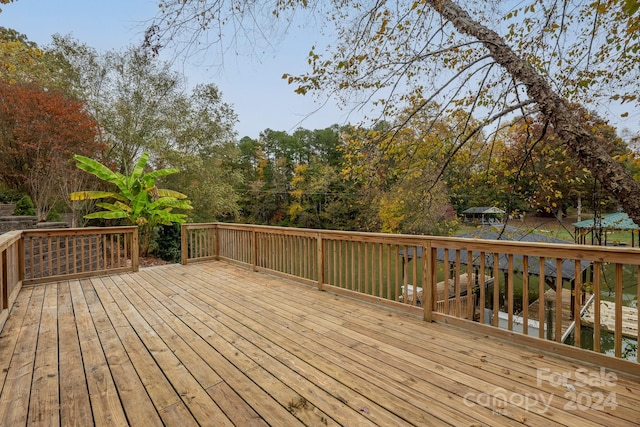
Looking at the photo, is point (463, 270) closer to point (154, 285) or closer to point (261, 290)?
point (261, 290)

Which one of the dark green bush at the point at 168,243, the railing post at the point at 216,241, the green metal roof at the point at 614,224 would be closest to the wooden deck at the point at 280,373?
the green metal roof at the point at 614,224

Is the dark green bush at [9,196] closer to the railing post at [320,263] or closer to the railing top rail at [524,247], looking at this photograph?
the railing post at [320,263]

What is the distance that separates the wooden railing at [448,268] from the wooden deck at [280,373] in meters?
0.25

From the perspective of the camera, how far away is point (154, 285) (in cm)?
465

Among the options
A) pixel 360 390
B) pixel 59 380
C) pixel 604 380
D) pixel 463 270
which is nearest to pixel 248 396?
pixel 360 390

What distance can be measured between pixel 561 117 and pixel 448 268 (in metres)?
2.39

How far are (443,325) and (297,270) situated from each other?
8.05 ft

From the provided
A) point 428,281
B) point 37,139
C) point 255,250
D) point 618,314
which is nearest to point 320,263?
point 428,281

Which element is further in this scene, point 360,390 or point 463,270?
point 463,270

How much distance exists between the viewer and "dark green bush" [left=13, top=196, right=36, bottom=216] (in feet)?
22.6

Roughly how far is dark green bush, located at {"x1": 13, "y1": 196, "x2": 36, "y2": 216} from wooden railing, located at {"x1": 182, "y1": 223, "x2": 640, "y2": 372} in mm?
4034

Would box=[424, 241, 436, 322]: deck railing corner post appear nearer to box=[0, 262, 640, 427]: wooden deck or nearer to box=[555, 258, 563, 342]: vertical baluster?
box=[0, 262, 640, 427]: wooden deck

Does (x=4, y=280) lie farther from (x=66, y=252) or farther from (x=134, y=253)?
(x=134, y=253)

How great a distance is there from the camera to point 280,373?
7.00ft
